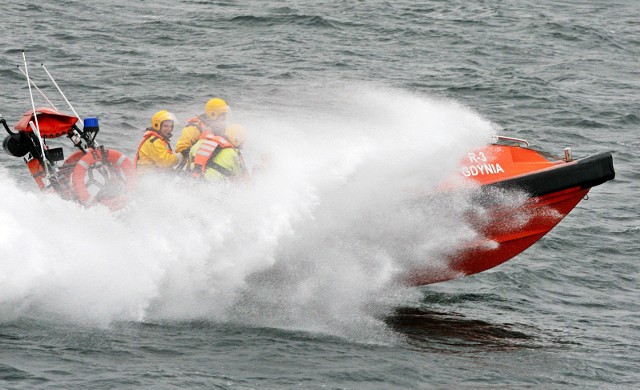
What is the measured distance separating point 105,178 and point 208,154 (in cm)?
107

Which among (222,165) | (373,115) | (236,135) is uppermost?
(236,135)

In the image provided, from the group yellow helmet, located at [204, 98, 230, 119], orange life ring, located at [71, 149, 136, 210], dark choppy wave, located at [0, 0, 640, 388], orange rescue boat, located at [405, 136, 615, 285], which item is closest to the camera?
dark choppy wave, located at [0, 0, 640, 388]

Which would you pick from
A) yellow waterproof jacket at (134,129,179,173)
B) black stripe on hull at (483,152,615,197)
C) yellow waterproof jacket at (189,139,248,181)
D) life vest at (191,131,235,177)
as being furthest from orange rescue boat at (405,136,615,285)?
yellow waterproof jacket at (134,129,179,173)

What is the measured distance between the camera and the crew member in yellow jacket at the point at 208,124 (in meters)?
10.7

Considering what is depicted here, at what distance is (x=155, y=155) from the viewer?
35.0 feet

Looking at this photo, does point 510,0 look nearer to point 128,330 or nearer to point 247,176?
point 247,176

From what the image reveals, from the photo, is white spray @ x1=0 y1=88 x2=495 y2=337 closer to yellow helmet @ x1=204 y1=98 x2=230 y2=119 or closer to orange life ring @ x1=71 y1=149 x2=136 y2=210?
orange life ring @ x1=71 y1=149 x2=136 y2=210

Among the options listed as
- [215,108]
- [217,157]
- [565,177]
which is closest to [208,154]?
[217,157]

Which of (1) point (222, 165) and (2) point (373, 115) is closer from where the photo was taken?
(1) point (222, 165)

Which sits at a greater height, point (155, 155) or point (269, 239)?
point (155, 155)

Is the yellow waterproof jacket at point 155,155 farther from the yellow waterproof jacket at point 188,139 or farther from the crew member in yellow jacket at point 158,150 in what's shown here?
the yellow waterproof jacket at point 188,139

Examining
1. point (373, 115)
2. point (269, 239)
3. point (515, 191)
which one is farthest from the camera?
point (373, 115)

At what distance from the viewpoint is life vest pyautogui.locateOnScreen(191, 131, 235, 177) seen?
10.3m

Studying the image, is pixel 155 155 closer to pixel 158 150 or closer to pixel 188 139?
pixel 158 150
